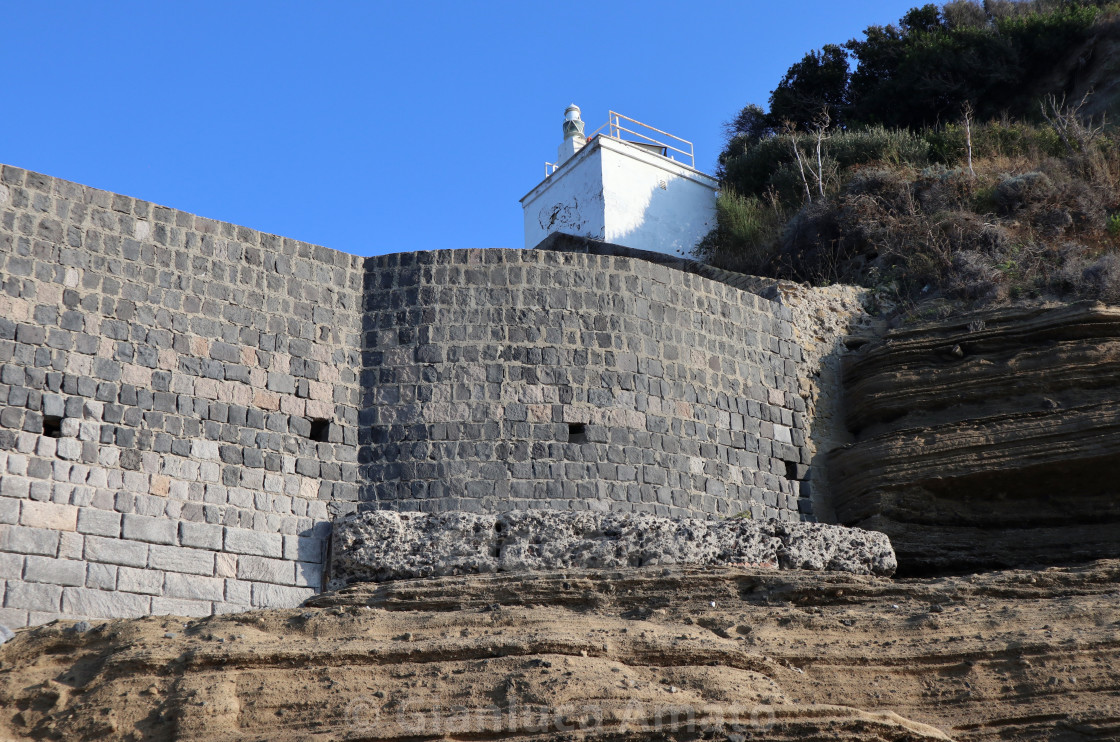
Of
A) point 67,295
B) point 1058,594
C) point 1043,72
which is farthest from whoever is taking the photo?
point 1043,72

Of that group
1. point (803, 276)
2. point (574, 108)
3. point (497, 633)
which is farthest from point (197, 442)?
point (574, 108)

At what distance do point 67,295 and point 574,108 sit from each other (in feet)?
45.4

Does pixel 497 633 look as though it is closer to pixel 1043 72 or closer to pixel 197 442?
pixel 197 442

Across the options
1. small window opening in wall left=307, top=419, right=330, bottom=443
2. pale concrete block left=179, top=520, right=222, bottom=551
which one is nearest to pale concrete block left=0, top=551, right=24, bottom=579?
pale concrete block left=179, top=520, right=222, bottom=551

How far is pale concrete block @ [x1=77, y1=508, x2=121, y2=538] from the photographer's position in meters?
7.92

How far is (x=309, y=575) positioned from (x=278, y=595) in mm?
280

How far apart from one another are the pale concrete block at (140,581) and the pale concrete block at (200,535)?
298 mm

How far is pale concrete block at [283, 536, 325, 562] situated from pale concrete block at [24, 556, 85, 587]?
1400 mm

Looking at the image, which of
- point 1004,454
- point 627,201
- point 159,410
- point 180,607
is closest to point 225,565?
point 180,607

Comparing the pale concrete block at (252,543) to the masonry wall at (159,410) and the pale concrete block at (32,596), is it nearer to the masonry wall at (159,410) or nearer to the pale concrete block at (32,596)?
the masonry wall at (159,410)

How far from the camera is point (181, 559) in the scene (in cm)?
817

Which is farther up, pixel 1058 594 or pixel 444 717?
pixel 1058 594

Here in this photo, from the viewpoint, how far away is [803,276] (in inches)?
548

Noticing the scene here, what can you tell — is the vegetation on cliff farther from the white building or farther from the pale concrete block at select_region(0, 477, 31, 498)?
the pale concrete block at select_region(0, 477, 31, 498)
